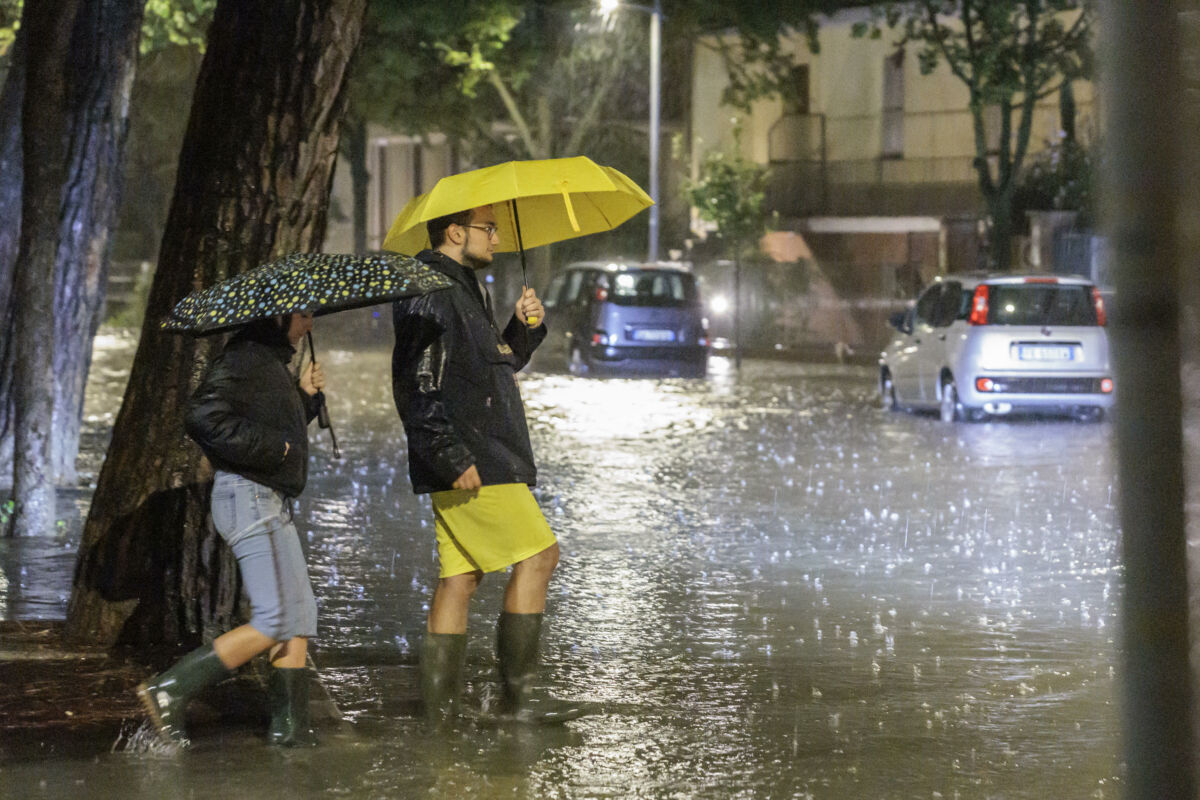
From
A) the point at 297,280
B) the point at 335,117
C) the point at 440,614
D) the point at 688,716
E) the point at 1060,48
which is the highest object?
the point at 1060,48

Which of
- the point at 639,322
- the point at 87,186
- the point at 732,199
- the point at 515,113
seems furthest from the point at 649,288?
the point at 515,113

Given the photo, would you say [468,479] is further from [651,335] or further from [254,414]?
[651,335]

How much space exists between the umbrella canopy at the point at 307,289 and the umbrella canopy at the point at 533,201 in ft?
1.51

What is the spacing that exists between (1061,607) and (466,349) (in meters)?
3.92

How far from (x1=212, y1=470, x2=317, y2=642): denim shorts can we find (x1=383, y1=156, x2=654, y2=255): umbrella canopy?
1.13 m

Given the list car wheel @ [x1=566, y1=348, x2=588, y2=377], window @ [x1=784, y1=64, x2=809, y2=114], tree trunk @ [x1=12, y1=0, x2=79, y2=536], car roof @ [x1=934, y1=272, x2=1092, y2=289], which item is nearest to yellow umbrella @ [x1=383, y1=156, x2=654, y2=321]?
tree trunk @ [x1=12, y1=0, x2=79, y2=536]

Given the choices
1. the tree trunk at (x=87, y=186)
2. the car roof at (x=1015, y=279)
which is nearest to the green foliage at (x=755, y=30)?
the car roof at (x=1015, y=279)

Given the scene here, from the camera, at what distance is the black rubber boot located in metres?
6.36

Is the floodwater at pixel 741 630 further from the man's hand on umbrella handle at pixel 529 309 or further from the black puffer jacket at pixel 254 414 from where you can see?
the man's hand on umbrella handle at pixel 529 309

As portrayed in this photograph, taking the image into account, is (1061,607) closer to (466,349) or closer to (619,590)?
(619,590)

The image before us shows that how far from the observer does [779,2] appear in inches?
1388

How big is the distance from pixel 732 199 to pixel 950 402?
836 inches

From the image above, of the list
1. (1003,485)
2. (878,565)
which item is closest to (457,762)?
(878,565)

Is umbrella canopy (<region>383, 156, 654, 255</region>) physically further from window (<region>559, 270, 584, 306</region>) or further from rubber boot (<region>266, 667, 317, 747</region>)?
window (<region>559, 270, 584, 306</region>)
